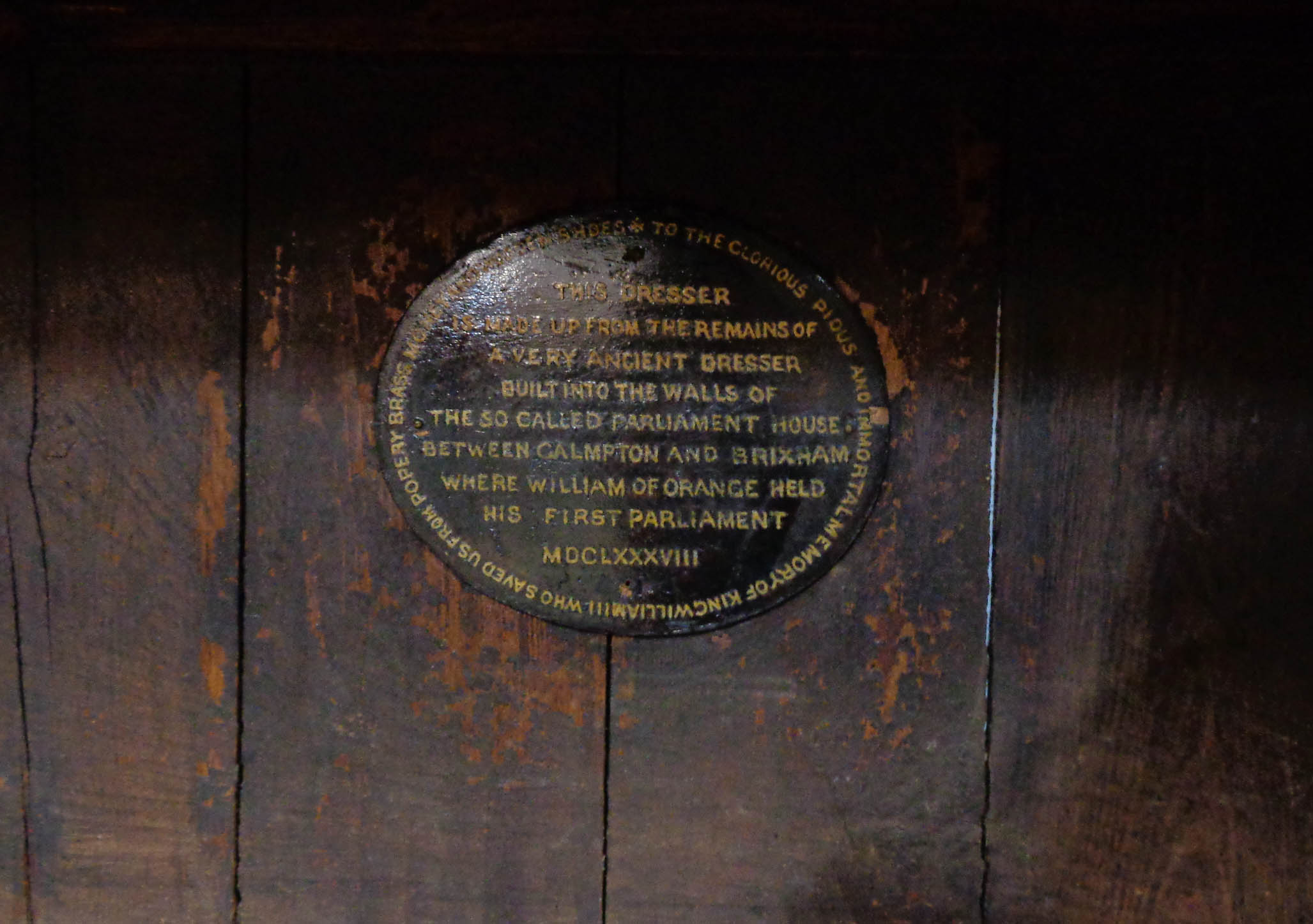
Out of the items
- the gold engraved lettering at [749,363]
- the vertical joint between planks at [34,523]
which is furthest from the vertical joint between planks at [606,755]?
the vertical joint between planks at [34,523]

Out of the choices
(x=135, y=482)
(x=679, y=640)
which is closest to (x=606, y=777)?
(x=679, y=640)

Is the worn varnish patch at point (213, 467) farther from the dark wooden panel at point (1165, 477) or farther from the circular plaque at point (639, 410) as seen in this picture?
the dark wooden panel at point (1165, 477)

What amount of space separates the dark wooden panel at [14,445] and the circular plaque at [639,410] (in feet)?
1.60

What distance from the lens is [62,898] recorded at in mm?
1045

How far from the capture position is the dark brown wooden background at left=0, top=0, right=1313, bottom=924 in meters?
1.00

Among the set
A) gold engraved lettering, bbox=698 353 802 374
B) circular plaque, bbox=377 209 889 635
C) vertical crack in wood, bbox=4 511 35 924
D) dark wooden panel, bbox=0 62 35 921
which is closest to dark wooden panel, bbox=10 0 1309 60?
dark wooden panel, bbox=0 62 35 921

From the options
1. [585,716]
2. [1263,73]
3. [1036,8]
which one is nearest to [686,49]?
[1036,8]

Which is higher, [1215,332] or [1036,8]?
[1036,8]

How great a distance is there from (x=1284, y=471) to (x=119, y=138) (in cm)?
156

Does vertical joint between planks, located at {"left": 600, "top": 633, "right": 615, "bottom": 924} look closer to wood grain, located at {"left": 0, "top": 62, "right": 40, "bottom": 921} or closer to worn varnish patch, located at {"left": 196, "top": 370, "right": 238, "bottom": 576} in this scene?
worn varnish patch, located at {"left": 196, "top": 370, "right": 238, "bottom": 576}

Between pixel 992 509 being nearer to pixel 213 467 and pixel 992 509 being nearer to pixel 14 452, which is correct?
pixel 213 467

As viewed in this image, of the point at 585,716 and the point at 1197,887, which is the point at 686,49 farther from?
the point at 1197,887

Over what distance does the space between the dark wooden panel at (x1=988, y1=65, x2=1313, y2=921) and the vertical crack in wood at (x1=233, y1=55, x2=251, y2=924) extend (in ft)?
3.24

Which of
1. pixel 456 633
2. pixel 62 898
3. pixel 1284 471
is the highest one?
pixel 1284 471
